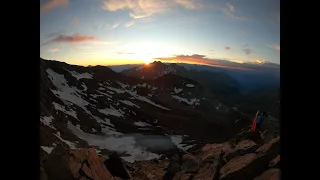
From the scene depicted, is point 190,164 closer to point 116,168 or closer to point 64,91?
point 116,168

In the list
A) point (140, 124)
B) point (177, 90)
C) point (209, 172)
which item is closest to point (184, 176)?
point (209, 172)

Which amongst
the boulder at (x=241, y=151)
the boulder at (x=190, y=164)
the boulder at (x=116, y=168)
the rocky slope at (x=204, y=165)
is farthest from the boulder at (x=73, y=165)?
the boulder at (x=241, y=151)

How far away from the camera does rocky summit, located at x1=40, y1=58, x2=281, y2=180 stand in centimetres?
595

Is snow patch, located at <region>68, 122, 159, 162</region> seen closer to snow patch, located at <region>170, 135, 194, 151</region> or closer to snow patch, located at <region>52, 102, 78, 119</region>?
snow patch, located at <region>52, 102, 78, 119</region>

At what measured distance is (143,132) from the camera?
26.0 m

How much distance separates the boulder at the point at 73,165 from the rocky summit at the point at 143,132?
2 centimetres

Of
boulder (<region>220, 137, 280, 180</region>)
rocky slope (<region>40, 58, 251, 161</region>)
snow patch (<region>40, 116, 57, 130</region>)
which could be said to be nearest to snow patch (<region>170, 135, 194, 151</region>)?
rocky slope (<region>40, 58, 251, 161</region>)

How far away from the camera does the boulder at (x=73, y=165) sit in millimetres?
5438

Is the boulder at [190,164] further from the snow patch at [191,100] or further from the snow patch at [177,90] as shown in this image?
the snow patch at [191,100]

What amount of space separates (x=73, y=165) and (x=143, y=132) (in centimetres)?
2029

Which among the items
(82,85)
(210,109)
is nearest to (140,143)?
(210,109)
